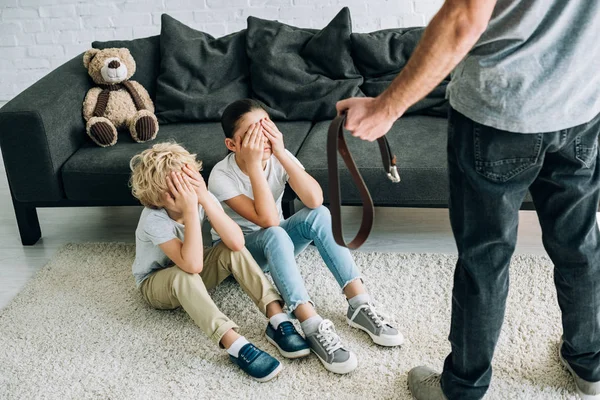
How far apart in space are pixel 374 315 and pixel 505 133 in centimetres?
89

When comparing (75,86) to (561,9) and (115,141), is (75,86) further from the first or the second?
(561,9)

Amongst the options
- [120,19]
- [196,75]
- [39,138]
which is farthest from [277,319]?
[120,19]

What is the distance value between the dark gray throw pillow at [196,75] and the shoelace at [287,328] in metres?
1.28

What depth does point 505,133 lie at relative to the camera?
4.32ft

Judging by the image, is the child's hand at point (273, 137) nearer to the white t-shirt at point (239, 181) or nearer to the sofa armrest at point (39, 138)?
the white t-shirt at point (239, 181)

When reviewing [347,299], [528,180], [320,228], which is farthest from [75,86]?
[528,180]

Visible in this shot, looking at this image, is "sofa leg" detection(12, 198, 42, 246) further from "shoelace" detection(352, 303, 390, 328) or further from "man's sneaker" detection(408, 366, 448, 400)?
"man's sneaker" detection(408, 366, 448, 400)

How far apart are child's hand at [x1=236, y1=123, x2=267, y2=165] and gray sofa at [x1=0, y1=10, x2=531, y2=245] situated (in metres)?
0.41

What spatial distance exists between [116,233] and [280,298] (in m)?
1.08

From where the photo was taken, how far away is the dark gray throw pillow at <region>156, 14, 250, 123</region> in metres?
3.02

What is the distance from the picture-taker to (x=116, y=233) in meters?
2.87

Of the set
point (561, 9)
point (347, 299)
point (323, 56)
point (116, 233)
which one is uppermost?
point (561, 9)

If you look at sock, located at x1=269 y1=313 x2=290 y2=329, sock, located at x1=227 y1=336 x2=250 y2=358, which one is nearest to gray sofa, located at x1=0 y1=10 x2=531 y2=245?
sock, located at x1=269 y1=313 x2=290 y2=329

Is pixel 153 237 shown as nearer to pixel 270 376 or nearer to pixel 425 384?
pixel 270 376
